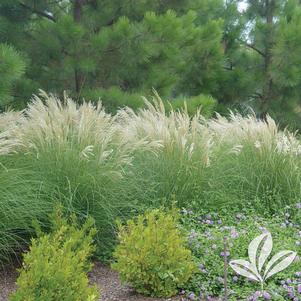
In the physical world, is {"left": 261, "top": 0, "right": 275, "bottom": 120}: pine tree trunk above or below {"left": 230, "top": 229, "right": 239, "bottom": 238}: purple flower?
above

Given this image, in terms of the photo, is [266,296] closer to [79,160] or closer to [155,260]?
[155,260]

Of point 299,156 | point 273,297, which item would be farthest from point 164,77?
point 273,297

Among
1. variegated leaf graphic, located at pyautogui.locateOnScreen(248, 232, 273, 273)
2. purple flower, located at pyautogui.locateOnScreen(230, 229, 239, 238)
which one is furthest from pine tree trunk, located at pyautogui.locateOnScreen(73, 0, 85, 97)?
variegated leaf graphic, located at pyautogui.locateOnScreen(248, 232, 273, 273)

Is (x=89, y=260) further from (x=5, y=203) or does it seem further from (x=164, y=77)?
(x=164, y=77)

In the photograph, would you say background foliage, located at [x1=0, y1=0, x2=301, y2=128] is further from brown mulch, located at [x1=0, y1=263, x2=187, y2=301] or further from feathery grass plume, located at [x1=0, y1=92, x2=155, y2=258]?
brown mulch, located at [x1=0, y1=263, x2=187, y2=301]

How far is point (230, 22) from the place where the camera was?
1266 centimetres

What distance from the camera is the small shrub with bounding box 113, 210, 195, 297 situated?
3174 mm

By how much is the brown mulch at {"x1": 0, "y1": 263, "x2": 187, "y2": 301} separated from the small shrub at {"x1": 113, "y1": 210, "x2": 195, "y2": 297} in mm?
108

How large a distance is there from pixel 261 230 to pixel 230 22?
9458 millimetres

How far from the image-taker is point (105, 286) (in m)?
3.60

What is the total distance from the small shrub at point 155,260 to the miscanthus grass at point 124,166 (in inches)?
32.1

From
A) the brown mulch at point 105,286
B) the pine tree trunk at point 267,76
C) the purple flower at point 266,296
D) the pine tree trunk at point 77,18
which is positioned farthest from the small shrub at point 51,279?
the pine tree trunk at point 267,76

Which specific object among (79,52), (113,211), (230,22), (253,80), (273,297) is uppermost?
(230,22)

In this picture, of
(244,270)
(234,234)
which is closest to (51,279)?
(244,270)
